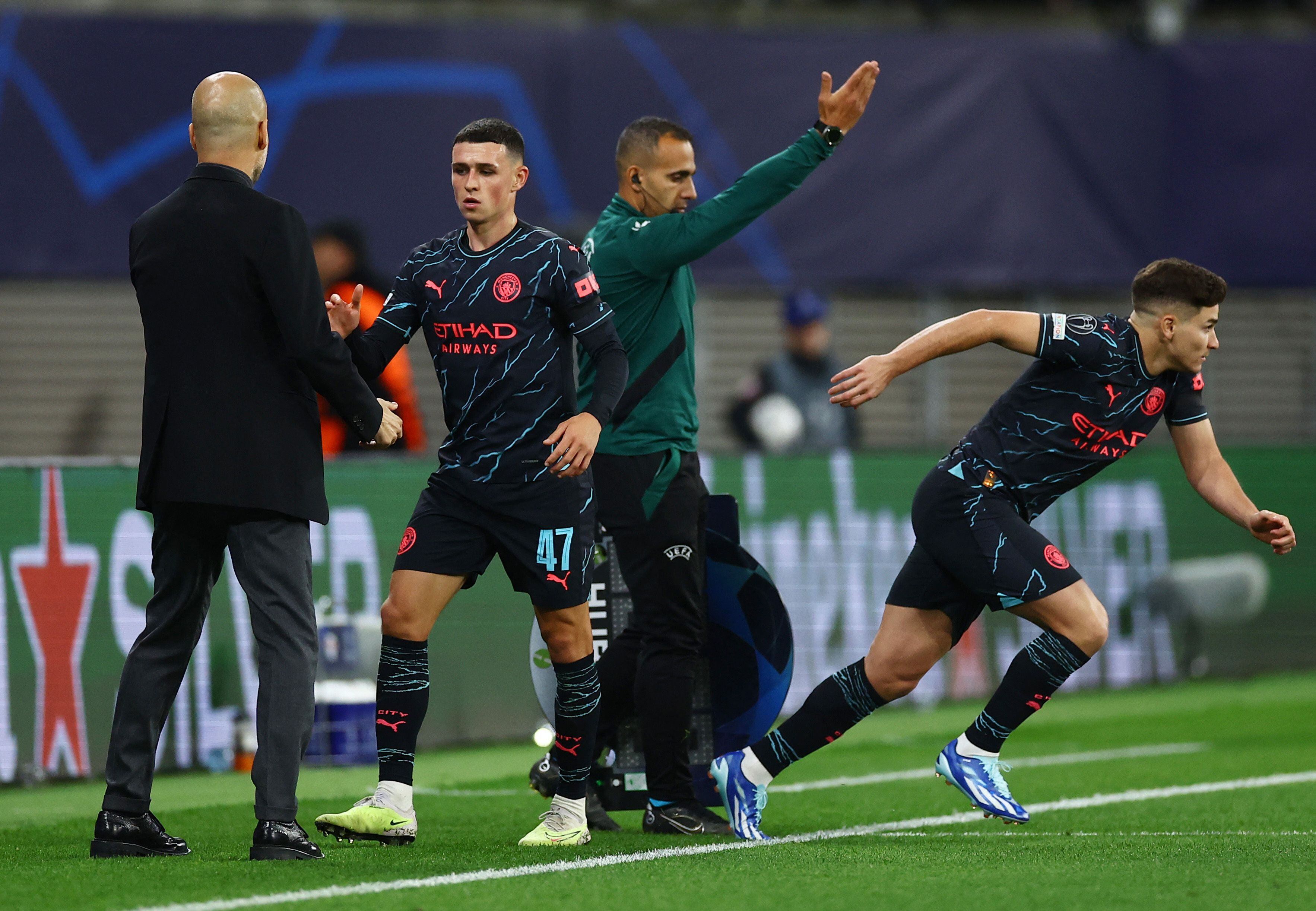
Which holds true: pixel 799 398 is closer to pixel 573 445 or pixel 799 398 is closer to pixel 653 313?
pixel 653 313

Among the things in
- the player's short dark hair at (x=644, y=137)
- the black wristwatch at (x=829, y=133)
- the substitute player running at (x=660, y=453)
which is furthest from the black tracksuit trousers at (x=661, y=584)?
the black wristwatch at (x=829, y=133)

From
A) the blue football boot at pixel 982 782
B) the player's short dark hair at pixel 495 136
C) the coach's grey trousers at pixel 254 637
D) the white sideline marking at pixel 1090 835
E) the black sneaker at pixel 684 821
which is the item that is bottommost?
the white sideline marking at pixel 1090 835

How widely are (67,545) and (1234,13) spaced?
38.9ft

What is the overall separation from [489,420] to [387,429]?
1.20ft

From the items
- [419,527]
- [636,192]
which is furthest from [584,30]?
[419,527]

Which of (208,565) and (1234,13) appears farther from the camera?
(1234,13)

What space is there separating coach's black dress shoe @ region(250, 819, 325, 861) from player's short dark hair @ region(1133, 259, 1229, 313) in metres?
3.10

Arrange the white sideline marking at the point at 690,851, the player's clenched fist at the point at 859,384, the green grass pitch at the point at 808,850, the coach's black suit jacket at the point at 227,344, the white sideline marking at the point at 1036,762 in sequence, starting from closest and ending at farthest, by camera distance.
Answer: the white sideline marking at the point at 690,851, the green grass pitch at the point at 808,850, the coach's black suit jacket at the point at 227,344, the player's clenched fist at the point at 859,384, the white sideline marking at the point at 1036,762

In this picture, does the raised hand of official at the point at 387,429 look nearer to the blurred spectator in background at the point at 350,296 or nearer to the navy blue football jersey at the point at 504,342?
the navy blue football jersey at the point at 504,342

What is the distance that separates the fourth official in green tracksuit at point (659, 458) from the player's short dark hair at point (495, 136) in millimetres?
583

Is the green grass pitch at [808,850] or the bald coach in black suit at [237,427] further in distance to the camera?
the bald coach in black suit at [237,427]

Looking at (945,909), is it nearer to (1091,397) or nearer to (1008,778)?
(1091,397)

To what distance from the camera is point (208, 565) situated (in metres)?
5.47

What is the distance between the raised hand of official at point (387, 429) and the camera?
5.45 m
